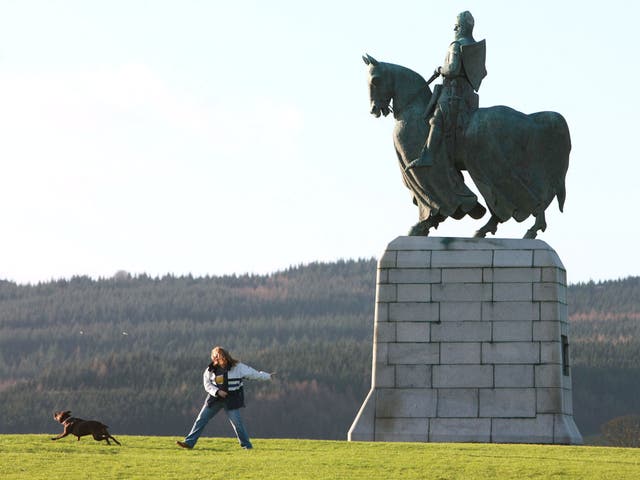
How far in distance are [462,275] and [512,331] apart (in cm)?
178

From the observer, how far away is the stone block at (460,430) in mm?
38812

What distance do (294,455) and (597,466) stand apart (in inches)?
230

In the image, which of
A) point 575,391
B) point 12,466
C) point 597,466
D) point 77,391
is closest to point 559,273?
point 597,466

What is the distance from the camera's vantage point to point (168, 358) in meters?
178

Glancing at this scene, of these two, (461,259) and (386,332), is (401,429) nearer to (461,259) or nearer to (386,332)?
(386,332)

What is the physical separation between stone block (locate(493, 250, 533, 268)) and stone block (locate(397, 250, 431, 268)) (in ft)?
5.26

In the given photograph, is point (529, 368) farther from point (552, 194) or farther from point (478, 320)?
point (552, 194)

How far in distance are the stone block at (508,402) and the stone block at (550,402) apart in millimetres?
140

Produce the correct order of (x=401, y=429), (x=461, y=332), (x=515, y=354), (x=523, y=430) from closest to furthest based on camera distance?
(x=523, y=430)
(x=515, y=354)
(x=401, y=429)
(x=461, y=332)

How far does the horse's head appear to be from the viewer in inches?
1602

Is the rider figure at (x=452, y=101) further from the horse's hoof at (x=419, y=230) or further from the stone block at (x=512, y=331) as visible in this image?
the stone block at (x=512, y=331)

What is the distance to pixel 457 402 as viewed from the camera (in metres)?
39.2

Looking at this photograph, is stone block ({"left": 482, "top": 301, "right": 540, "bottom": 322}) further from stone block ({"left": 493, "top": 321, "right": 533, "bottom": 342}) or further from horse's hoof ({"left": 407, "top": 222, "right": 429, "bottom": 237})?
horse's hoof ({"left": 407, "top": 222, "right": 429, "bottom": 237})

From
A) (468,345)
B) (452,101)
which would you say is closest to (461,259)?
(468,345)
